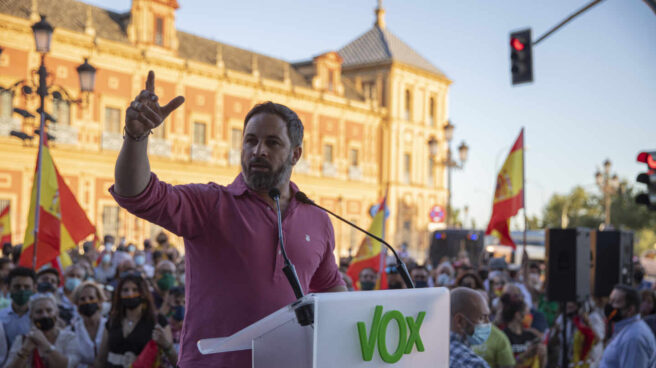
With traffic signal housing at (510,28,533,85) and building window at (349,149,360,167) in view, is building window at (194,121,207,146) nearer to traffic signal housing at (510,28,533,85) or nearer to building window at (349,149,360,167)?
building window at (349,149,360,167)

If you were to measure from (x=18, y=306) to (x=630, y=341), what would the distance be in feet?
17.1

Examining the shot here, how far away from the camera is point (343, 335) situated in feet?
6.14

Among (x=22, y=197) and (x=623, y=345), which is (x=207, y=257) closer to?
(x=623, y=345)

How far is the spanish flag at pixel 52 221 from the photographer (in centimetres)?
920

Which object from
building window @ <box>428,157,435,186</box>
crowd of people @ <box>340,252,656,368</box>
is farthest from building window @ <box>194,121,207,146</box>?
crowd of people @ <box>340,252,656,368</box>

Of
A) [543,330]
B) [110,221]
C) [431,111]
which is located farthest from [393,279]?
[431,111]

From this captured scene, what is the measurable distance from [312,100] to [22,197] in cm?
1527

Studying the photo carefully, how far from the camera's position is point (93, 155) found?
26906mm

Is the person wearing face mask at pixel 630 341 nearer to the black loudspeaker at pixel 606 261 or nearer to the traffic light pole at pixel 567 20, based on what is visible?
the black loudspeaker at pixel 606 261

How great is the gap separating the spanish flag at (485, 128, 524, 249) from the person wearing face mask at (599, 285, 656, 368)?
5951 mm

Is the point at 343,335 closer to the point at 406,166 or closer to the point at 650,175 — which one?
the point at 650,175

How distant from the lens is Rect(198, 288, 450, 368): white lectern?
1.82 meters

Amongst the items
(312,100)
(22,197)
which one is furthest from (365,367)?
(312,100)

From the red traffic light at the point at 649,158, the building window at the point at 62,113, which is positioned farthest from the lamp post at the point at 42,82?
the building window at the point at 62,113
